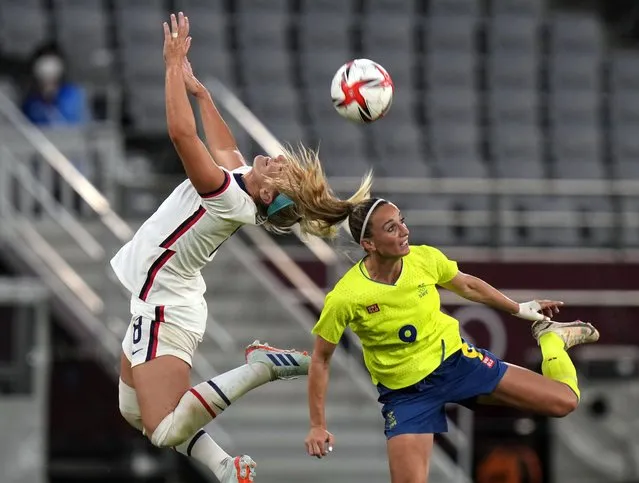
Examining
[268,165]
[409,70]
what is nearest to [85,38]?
[409,70]

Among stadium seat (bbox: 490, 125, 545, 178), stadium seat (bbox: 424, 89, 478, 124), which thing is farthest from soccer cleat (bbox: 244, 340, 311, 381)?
stadium seat (bbox: 424, 89, 478, 124)

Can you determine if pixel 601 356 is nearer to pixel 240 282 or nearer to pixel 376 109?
pixel 240 282

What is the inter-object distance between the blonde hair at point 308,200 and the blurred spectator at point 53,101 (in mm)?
5854

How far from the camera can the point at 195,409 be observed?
23.4ft

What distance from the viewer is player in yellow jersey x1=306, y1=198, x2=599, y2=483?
7199mm

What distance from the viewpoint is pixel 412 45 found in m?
16.1

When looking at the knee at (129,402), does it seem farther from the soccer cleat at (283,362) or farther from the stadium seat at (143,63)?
the stadium seat at (143,63)

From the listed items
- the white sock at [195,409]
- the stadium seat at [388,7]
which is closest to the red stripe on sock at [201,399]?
the white sock at [195,409]

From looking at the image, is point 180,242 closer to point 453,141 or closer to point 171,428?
point 171,428

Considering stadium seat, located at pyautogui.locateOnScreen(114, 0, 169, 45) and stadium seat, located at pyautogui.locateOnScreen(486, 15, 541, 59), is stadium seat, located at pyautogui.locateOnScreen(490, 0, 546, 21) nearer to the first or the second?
stadium seat, located at pyautogui.locateOnScreen(486, 15, 541, 59)

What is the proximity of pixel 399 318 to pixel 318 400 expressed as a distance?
0.59 meters

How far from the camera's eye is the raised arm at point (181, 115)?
22.1ft

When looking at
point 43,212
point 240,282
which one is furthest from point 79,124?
point 240,282

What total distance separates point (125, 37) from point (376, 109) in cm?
798
